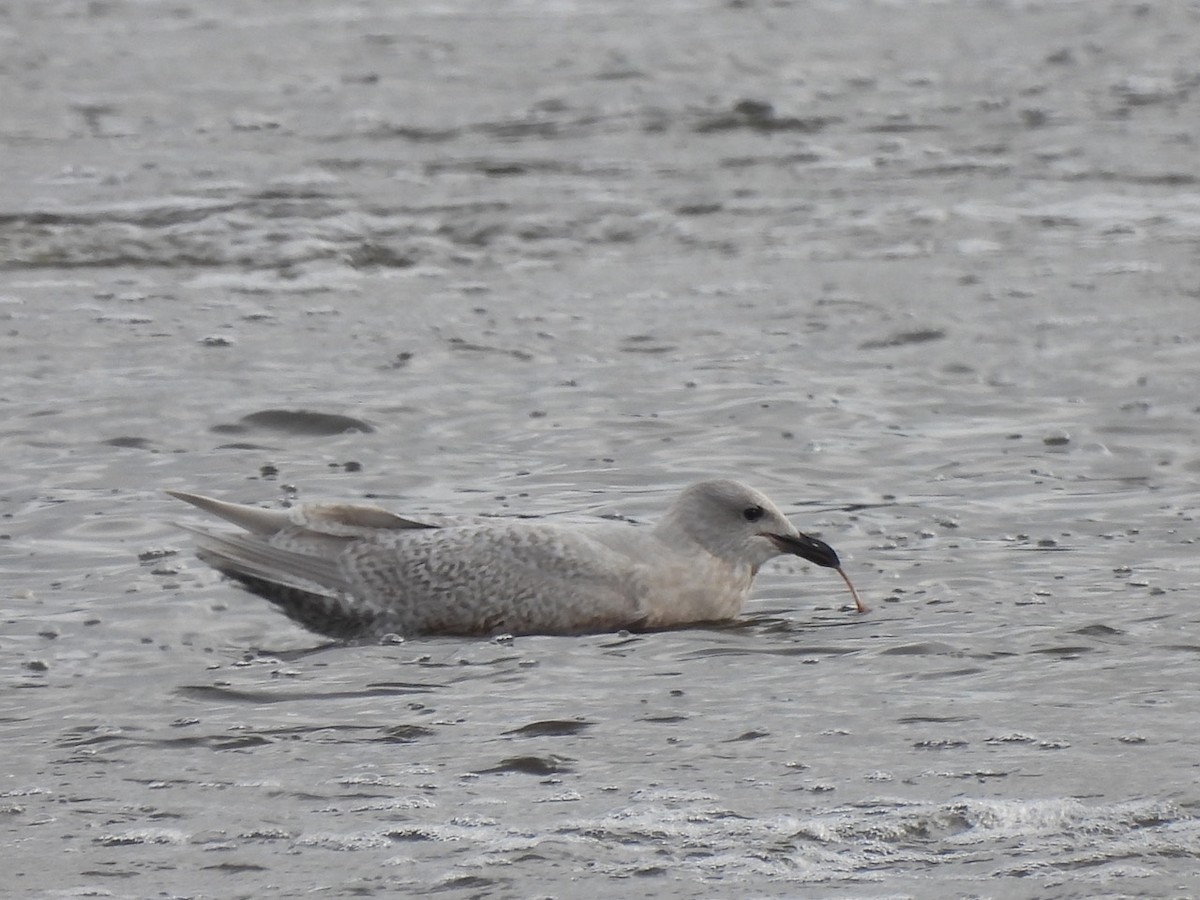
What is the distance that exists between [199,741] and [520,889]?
1.61 meters

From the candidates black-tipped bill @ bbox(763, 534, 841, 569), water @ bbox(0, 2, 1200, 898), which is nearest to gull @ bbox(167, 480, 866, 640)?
black-tipped bill @ bbox(763, 534, 841, 569)

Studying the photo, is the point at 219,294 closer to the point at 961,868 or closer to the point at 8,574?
the point at 8,574

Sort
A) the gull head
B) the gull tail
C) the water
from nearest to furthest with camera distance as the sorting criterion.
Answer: the water, the gull tail, the gull head

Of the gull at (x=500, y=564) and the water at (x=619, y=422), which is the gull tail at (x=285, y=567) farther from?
the water at (x=619, y=422)

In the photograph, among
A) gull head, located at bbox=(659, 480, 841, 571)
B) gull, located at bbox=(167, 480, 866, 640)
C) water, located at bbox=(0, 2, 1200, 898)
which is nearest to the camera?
water, located at bbox=(0, 2, 1200, 898)

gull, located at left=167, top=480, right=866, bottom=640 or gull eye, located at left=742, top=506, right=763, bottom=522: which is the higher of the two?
→ gull eye, located at left=742, top=506, right=763, bottom=522

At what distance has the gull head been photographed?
8977mm

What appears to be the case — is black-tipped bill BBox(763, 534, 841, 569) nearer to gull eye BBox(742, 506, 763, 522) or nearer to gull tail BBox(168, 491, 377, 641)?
gull eye BBox(742, 506, 763, 522)

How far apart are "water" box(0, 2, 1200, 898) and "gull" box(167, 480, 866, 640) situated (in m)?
0.17

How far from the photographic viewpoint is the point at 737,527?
355 inches

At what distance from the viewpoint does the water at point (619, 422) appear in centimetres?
662

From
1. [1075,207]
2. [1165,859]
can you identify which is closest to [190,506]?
[1165,859]

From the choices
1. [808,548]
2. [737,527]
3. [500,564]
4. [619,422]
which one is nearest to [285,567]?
[500,564]

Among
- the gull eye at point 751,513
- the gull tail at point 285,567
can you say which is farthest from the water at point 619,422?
the gull eye at point 751,513
